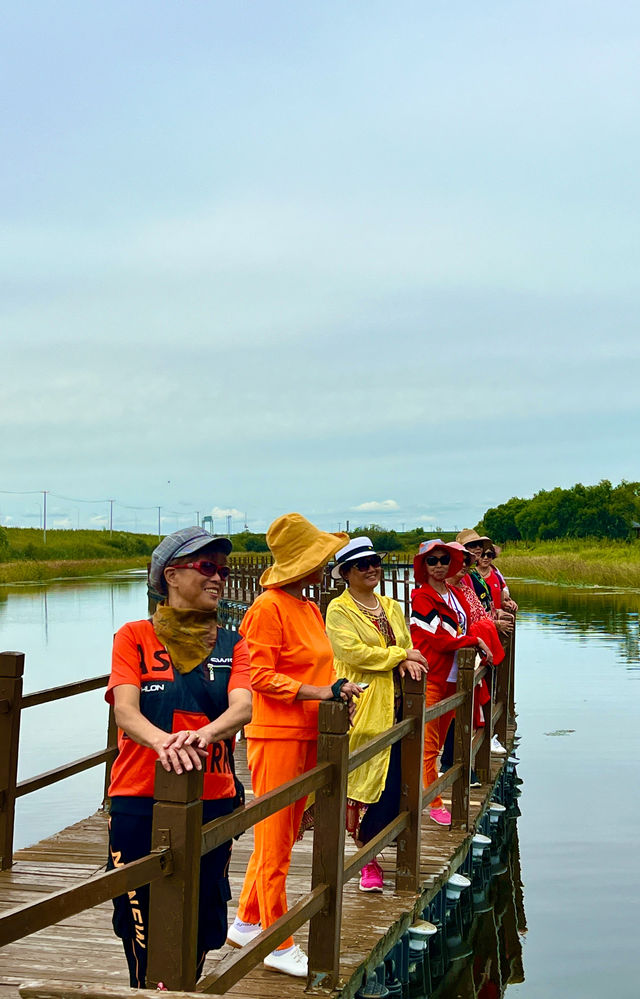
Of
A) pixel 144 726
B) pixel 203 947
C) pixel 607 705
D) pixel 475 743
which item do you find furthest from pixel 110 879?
pixel 607 705

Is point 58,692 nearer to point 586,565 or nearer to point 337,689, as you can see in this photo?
point 337,689

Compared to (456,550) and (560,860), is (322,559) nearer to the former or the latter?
(456,550)

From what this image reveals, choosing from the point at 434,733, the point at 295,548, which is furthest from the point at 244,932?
the point at 434,733

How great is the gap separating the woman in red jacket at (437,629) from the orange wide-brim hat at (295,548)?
2.10 metres

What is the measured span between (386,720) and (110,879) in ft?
9.26

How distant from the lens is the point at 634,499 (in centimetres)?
9875

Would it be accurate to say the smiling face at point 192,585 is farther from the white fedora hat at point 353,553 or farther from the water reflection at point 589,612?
the water reflection at point 589,612

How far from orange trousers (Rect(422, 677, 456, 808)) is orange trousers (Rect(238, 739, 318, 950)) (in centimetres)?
237

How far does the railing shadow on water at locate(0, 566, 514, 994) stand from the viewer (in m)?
2.81

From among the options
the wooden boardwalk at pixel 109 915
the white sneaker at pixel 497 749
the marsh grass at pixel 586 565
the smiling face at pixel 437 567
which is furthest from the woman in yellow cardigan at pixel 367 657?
the marsh grass at pixel 586 565

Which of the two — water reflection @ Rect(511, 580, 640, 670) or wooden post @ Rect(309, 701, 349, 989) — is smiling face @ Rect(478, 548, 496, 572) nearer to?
wooden post @ Rect(309, 701, 349, 989)

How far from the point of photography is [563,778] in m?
12.8

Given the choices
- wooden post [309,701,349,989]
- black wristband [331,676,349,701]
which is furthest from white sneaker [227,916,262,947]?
black wristband [331,676,349,701]

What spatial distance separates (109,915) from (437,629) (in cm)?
256
